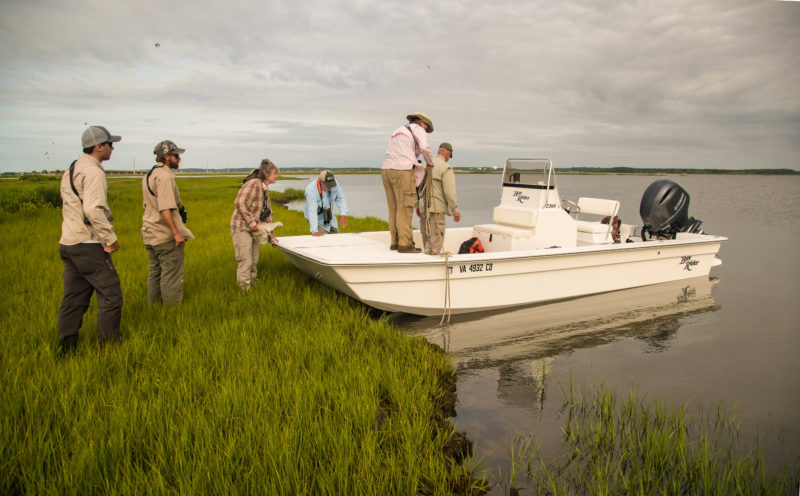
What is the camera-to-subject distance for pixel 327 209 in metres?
7.60

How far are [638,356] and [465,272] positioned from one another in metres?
2.39

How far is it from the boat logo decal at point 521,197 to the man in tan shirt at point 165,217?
494 centimetres

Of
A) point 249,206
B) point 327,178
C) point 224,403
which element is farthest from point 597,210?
point 224,403

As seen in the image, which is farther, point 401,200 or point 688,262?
point 688,262

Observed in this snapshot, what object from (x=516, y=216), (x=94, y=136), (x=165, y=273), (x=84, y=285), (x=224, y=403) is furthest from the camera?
(x=516, y=216)

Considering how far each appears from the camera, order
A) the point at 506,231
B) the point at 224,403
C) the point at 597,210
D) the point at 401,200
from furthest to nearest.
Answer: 1. the point at 597,210
2. the point at 506,231
3. the point at 401,200
4. the point at 224,403

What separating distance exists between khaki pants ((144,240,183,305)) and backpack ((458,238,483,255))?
404 cm

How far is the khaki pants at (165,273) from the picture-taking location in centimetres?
492

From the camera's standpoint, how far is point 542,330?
642 centimetres

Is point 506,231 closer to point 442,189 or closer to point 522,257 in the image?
point 522,257

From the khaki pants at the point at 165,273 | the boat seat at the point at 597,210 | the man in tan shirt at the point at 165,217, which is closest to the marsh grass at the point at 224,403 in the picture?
the khaki pants at the point at 165,273

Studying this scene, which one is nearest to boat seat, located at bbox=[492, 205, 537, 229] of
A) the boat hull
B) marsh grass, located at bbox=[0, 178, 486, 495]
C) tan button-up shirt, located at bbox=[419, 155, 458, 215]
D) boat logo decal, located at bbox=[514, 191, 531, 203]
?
boat logo decal, located at bbox=[514, 191, 531, 203]

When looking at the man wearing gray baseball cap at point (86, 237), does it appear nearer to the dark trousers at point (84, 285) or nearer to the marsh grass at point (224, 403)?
the dark trousers at point (84, 285)

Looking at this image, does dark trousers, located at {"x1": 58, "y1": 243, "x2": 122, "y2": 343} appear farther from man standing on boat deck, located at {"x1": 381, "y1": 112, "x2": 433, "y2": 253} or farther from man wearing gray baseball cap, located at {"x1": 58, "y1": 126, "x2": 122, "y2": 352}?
man standing on boat deck, located at {"x1": 381, "y1": 112, "x2": 433, "y2": 253}
